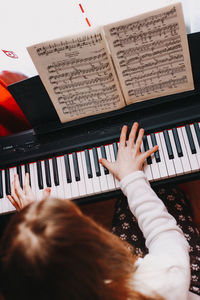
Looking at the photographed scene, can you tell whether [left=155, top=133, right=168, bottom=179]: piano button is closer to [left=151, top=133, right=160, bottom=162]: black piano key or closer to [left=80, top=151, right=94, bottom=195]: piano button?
[left=151, top=133, right=160, bottom=162]: black piano key

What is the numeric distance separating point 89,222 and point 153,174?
1.59 feet

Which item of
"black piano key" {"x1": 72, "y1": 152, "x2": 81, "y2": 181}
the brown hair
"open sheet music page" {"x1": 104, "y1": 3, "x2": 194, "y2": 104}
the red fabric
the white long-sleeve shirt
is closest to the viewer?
the brown hair

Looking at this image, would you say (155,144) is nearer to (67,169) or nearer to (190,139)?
(190,139)

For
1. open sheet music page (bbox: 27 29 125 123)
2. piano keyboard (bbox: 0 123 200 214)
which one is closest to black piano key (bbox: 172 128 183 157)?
piano keyboard (bbox: 0 123 200 214)

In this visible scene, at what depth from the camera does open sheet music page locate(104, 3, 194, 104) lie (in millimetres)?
1019

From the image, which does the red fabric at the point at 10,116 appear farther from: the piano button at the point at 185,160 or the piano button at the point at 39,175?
the piano button at the point at 185,160

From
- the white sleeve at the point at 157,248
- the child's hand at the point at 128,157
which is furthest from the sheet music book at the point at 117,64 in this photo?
the white sleeve at the point at 157,248

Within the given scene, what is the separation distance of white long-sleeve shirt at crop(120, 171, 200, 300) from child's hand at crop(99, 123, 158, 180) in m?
0.04

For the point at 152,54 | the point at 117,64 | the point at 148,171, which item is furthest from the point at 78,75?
the point at 148,171

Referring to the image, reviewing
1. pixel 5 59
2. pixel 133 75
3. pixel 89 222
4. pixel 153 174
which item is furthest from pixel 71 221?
pixel 5 59

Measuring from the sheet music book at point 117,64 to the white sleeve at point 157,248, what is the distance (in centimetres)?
36

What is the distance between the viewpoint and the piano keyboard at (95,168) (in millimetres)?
1256

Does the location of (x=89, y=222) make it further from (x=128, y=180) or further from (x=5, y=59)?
(x=5, y=59)

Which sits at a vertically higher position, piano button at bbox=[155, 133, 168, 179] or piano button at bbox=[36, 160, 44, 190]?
piano button at bbox=[36, 160, 44, 190]
